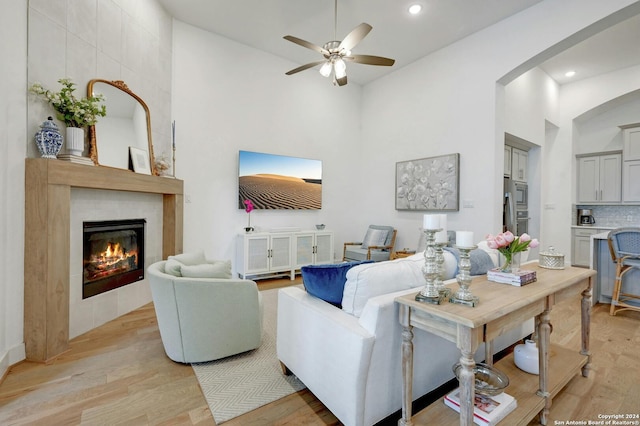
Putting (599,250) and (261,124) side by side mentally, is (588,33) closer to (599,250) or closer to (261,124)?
(599,250)

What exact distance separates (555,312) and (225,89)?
206 inches

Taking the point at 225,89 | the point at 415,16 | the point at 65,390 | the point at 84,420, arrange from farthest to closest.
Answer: the point at 225,89 < the point at 415,16 < the point at 65,390 < the point at 84,420

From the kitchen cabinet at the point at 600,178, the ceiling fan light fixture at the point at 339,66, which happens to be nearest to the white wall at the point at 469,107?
the kitchen cabinet at the point at 600,178

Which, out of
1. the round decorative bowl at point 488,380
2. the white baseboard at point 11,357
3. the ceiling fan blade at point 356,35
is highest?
the ceiling fan blade at point 356,35

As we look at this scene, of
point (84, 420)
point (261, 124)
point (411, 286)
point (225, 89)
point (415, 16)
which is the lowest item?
point (84, 420)

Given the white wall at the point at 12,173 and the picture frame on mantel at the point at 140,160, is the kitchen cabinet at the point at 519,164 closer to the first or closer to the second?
the picture frame on mantel at the point at 140,160

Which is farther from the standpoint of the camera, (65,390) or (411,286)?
(65,390)

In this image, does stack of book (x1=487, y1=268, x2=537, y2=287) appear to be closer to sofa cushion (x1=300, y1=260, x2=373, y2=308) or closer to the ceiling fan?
sofa cushion (x1=300, y1=260, x2=373, y2=308)

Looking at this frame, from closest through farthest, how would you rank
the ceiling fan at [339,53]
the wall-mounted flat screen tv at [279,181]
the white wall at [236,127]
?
the ceiling fan at [339,53] < the white wall at [236,127] < the wall-mounted flat screen tv at [279,181]

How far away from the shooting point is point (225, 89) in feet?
14.5

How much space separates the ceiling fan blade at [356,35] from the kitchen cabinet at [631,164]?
17.8 ft

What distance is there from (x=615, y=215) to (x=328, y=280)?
22.3 feet

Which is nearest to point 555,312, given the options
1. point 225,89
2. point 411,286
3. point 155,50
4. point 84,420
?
point 411,286

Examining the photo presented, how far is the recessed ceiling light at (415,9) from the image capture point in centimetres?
363
